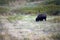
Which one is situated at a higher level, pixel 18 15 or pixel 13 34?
pixel 18 15

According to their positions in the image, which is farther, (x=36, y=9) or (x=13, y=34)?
(x=36, y=9)

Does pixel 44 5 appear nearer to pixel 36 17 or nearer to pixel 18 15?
pixel 36 17

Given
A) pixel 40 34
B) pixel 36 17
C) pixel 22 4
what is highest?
pixel 22 4

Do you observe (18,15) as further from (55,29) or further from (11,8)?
(55,29)

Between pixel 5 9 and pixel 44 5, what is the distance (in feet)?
2.62

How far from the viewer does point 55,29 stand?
374 centimetres

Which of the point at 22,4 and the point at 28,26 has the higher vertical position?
the point at 22,4

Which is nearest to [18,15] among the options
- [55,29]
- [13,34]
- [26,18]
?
[26,18]

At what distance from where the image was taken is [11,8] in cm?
387

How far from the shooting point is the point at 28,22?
3.77 metres

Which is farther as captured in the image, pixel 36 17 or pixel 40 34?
pixel 36 17

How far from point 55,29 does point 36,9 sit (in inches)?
22.3

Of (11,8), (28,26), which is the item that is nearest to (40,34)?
(28,26)

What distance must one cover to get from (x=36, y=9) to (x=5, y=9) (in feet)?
2.06
